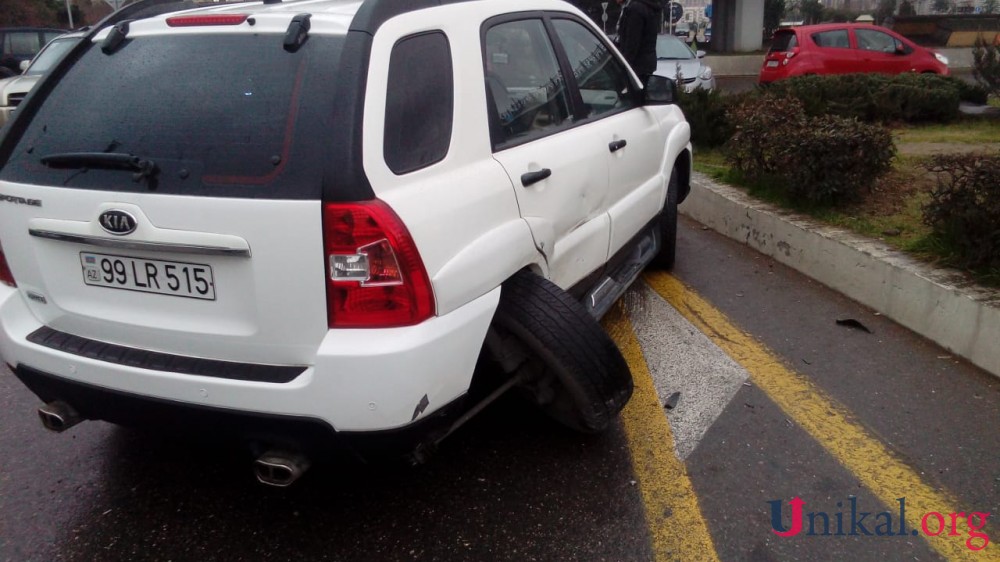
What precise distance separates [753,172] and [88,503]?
17.5 feet

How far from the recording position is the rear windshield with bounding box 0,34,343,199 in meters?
2.35

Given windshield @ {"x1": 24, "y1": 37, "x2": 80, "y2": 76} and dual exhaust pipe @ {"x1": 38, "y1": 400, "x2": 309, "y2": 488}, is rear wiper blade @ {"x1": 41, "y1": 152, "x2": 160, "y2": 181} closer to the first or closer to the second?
dual exhaust pipe @ {"x1": 38, "y1": 400, "x2": 309, "y2": 488}

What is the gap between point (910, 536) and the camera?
2709 millimetres

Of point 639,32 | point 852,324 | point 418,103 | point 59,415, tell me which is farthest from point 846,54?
point 59,415

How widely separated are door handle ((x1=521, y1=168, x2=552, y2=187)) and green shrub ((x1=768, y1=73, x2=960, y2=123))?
22.0 feet

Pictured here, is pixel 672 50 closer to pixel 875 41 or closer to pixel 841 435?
pixel 875 41

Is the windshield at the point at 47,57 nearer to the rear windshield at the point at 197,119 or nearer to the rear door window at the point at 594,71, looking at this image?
the rear door window at the point at 594,71

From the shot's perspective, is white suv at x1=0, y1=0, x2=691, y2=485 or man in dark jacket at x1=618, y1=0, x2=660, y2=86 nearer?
white suv at x1=0, y1=0, x2=691, y2=485

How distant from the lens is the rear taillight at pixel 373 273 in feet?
7.56

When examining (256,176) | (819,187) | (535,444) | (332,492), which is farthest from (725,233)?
(256,176)

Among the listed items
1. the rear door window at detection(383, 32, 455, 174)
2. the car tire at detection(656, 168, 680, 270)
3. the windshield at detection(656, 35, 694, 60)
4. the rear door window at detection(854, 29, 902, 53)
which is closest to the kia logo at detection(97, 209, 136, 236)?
the rear door window at detection(383, 32, 455, 174)

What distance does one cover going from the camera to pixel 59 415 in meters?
2.72

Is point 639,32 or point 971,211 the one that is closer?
point 971,211

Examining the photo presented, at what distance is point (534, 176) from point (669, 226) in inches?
95.5
